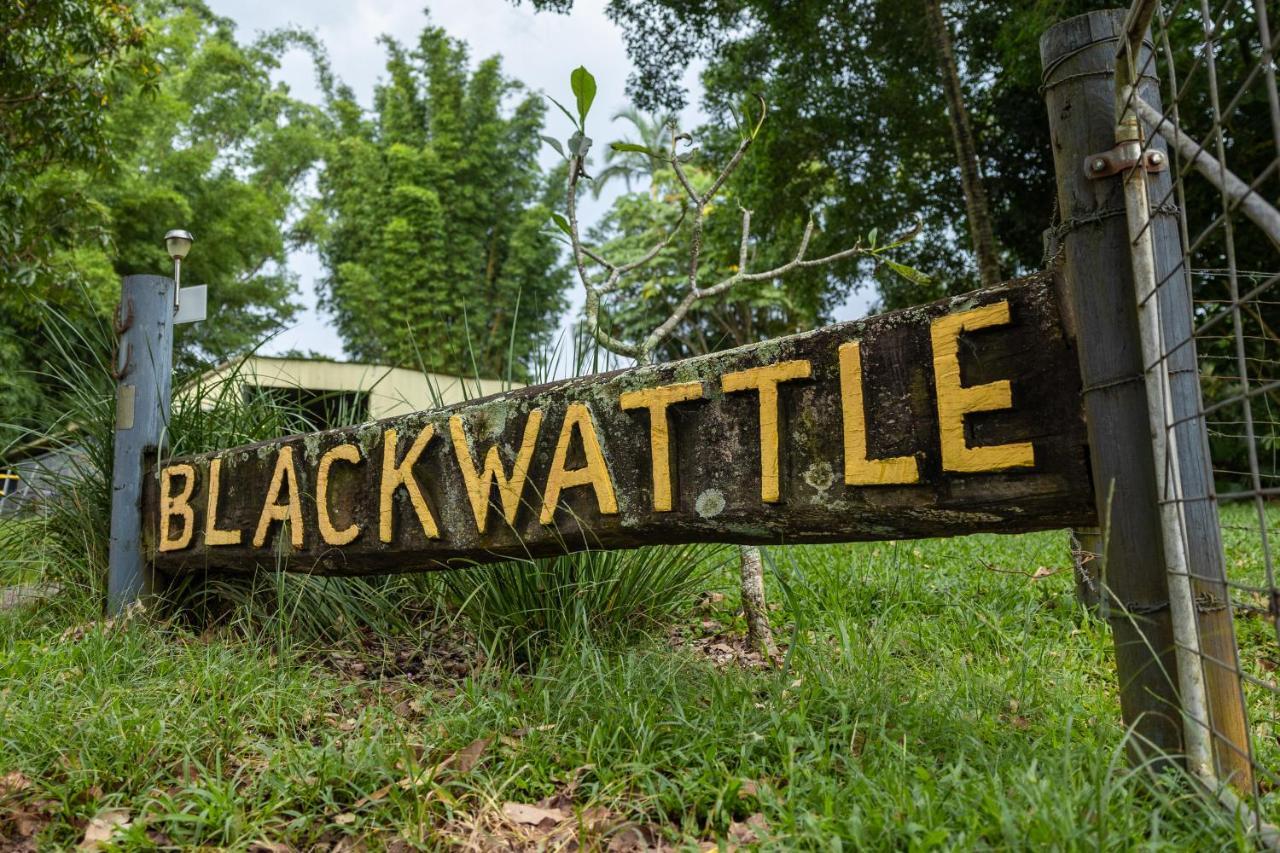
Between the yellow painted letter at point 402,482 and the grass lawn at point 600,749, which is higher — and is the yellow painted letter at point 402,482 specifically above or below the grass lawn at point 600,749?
above

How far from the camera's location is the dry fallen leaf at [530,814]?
1.61m

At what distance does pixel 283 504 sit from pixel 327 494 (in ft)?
0.77

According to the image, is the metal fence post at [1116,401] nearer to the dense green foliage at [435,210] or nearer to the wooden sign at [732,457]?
the wooden sign at [732,457]

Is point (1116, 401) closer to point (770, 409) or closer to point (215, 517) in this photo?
point (770, 409)

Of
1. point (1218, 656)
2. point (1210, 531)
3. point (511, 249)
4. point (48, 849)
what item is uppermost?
point (511, 249)

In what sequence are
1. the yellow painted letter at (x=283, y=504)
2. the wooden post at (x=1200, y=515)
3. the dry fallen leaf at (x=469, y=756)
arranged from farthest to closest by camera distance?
the yellow painted letter at (x=283, y=504), the dry fallen leaf at (x=469, y=756), the wooden post at (x=1200, y=515)

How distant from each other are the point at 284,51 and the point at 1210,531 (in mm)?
25484

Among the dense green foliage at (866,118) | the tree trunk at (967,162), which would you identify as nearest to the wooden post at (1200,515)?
the tree trunk at (967,162)

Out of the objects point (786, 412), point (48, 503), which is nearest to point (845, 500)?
point (786, 412)

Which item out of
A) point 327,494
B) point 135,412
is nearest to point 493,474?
point 327,494

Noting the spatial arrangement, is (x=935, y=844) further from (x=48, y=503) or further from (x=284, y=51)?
(x=284, y=51)

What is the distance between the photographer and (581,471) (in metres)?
2.17

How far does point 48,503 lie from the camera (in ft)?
11.6

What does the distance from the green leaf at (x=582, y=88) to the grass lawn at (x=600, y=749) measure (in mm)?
1437
